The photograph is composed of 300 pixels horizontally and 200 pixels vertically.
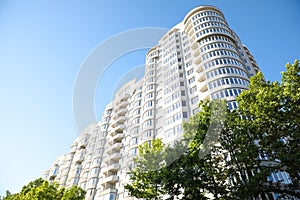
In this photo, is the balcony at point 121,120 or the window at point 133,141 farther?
the balcony at point 121,120

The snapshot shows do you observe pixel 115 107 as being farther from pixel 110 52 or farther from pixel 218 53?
pixel 110 52

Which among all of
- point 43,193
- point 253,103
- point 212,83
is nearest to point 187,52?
point 212,83

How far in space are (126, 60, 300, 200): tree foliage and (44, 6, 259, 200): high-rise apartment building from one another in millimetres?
9846

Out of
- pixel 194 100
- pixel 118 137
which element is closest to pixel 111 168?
pixel 118 137

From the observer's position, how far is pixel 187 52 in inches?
1700

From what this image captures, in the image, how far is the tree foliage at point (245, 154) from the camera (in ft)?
47.9

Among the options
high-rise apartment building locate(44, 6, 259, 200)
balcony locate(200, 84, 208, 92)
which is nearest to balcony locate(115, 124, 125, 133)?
high-rise apartment building locate(44, 6, 259, 200)

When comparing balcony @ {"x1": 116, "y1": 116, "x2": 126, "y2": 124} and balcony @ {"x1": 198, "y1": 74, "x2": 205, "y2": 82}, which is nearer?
balcony @ {"x1": 198, "y1": 74, "x2": 205, "y2": 82}

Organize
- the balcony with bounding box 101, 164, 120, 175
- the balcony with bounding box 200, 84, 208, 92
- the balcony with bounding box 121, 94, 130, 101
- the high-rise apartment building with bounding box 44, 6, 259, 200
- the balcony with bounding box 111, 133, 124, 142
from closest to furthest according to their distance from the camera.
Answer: the high-rise apartment building with bounding box 44, 6, 259, 200 < the balcony with bounding box 200, 84, 208, 92 < the balcony with bounding box 101, 164, 120, 175 < the balcony with bounding box 111, 133, 124, 142 < the balcony with bounding box 121, 94, 130, 101

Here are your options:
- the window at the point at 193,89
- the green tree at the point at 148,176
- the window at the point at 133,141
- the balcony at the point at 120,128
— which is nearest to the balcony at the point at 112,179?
the window at the point at 133,141

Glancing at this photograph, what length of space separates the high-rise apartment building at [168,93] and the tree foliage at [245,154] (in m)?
9.85

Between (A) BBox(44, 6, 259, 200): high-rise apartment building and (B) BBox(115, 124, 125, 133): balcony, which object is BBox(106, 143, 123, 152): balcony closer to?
(A) BBox(44, 6, 259, 200): high-rise apartment building

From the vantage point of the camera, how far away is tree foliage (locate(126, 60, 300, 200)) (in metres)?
14.6

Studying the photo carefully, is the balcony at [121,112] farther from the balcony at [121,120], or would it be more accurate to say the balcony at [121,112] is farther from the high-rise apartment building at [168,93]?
the balcony at [121,120]
